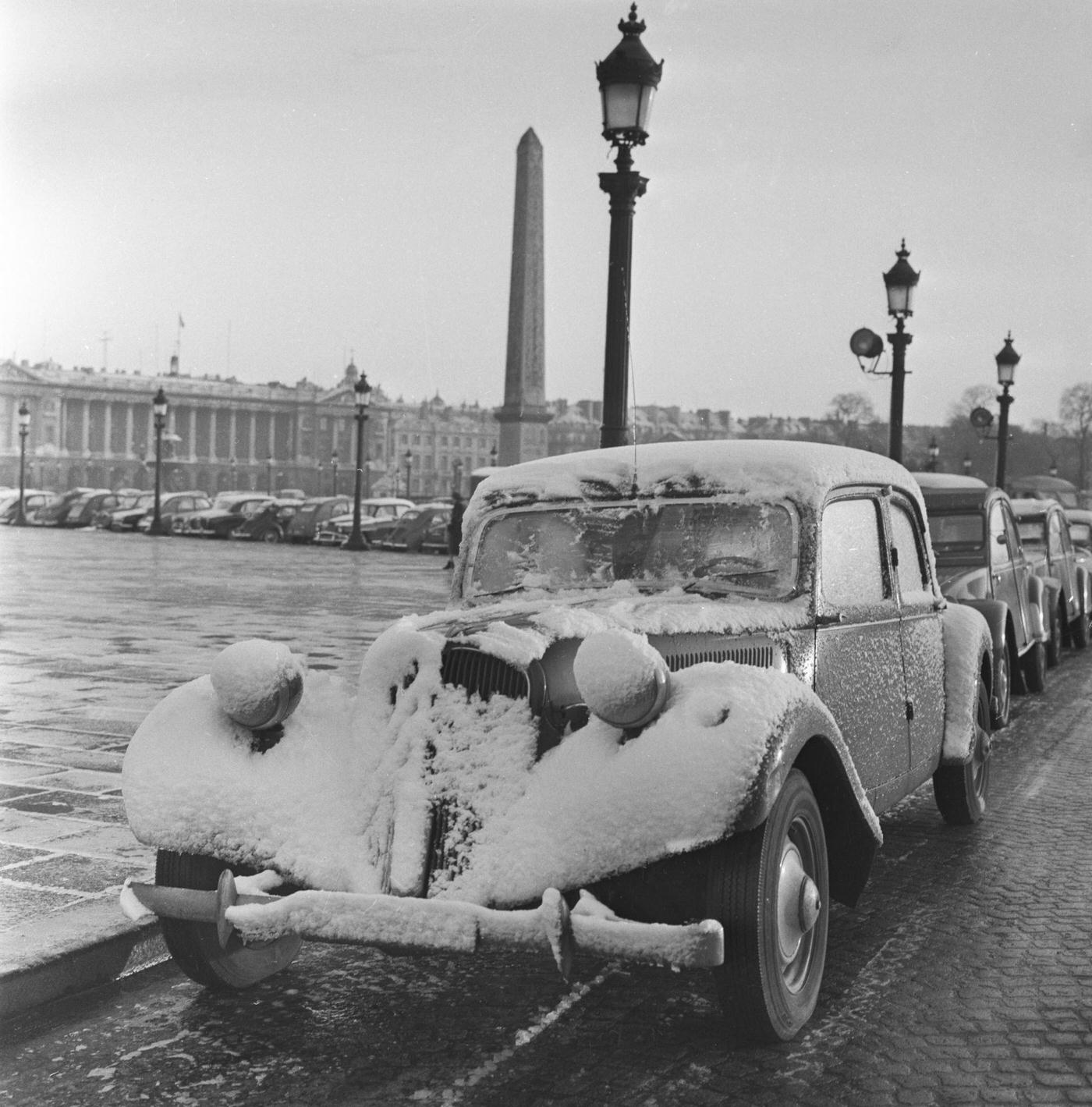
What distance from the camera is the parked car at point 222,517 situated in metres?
45.8

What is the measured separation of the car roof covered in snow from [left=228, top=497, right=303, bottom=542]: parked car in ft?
129

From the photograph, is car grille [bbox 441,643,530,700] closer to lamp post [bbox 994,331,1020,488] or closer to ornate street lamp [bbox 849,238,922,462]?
ornate street lamp [bbox 849,238,922,462]

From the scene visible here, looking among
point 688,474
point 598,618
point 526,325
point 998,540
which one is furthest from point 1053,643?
point 526,325

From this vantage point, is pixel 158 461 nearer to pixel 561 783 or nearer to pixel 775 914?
pixel 561 783

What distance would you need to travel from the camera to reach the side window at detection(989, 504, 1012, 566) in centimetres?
1201

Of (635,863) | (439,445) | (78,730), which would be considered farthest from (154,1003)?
(439,445)

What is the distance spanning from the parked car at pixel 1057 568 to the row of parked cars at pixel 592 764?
32.3 ft

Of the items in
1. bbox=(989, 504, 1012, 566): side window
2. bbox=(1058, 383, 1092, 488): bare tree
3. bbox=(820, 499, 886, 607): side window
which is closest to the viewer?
bbox=(820, 499, 886, 607): side window

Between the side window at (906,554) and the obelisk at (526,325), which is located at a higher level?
the obelisk at (526,325)

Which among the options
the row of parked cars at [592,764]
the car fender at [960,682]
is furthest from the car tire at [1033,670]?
the row of parked cars at [592,764]

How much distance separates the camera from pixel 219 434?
14425 centimetres

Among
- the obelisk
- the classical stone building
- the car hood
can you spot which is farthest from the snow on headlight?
the classical stone building

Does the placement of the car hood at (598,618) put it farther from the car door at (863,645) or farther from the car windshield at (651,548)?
the car door at (863,645)

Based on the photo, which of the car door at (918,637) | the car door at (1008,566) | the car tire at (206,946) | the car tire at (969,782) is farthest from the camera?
the car door at (1008,566)
